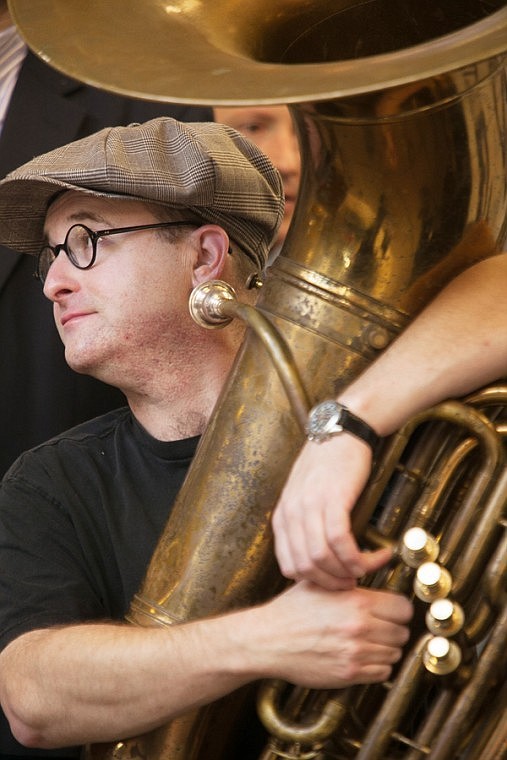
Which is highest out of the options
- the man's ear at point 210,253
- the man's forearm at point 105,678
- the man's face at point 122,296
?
the man's ear at point 210,253

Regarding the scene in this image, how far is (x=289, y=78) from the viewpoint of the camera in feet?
4.24

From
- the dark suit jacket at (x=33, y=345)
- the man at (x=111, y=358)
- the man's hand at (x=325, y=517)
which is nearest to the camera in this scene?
the man's hand at (x=325, y=517)

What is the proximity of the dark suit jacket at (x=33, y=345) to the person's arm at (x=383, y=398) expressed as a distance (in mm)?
926

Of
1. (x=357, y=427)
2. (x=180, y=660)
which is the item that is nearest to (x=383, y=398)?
(x=357, y=427)

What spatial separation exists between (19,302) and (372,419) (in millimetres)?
1035

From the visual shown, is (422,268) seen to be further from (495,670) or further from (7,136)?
(7,136)

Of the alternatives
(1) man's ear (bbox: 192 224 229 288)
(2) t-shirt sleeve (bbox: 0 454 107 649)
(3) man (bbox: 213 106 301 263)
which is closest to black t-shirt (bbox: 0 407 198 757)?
(2) t-shirt sleeve (bbox: 0 454 107 649)

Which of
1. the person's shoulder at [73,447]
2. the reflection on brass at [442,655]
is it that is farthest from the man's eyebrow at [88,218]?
the reflection on brass at [442,655]

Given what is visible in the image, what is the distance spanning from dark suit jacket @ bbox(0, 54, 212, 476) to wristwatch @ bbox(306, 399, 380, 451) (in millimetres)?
934

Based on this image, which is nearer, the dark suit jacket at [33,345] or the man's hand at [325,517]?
the man's hand at [325,517]

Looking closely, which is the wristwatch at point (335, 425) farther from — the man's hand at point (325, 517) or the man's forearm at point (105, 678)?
the man's forearm at point (105, 678)

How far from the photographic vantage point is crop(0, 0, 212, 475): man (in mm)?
2232

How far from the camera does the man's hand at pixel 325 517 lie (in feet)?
4.35

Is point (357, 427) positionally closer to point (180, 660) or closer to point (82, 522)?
point (180, 660)
